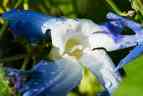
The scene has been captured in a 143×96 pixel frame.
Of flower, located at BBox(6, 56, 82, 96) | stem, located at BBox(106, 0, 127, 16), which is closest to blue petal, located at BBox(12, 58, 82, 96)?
flower, located at BBox(6, 56, 82, 96)

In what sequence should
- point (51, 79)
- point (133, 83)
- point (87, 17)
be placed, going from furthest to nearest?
point (87, 17) < point (51, 79) < point (133, 83)

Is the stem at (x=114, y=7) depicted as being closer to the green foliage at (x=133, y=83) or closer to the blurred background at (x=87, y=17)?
the blurred background at (x=87, y=17)

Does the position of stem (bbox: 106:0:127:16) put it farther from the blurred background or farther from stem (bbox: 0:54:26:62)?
stem (bbox: 0:54:26:62)

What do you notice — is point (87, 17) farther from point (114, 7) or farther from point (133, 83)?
point (133, 83)

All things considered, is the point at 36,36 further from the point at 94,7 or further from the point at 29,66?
the point at 94,7

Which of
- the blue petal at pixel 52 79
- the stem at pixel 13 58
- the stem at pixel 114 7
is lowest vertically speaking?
the blue petal at pixel 52 79

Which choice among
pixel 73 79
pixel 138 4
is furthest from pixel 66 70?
pixel 138 4

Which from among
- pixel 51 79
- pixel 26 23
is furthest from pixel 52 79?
pixel 26 23

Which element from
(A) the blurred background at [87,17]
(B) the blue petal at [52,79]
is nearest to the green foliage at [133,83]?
(A) the blurred background at [87,17]
